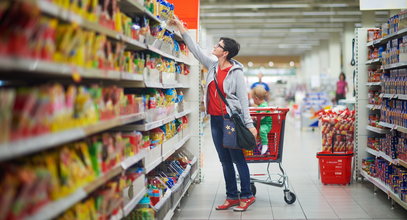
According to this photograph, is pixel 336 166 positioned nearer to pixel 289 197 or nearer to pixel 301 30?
pixel 289 197

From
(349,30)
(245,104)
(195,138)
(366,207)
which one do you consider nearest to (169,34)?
(245,104)

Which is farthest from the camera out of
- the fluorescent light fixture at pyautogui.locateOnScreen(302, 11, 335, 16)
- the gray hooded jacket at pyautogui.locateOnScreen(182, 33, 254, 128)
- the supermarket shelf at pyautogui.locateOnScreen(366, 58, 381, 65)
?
the fluorescent light fixture at pyautogui.locateOnScreen(302, 11, 335, 16)

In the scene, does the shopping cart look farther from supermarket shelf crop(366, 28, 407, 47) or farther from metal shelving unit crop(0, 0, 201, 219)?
supermarket shelf crop(366, 28, 407, 47)

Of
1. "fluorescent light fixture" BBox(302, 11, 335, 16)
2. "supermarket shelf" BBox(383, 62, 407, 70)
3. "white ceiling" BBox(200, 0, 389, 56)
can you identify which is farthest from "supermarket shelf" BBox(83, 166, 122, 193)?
"fluorescent light fixture" BBox(302, 11, 335, 16)

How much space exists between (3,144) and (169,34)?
140 inches

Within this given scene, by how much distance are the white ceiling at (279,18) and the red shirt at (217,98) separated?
36.3 ft

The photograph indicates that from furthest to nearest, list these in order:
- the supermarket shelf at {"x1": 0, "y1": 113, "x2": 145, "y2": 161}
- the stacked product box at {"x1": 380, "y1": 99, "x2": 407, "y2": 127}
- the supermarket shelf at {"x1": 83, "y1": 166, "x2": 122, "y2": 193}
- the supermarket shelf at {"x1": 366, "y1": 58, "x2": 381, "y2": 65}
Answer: the supermarket shelf at {"x1": 366, "y1": 58, "x2": 381, "y2": 65}, the stacked product box at {"x1": 380, "y1": 99, "x2": 407, "y2": 127}, the supermarket shelf at {"x1": 83, "y1": 166, "x2": 122, "y2": 193}, the supermarket shelf at {"x1": 0, "y1": 113, "x2": 145, "y2": 161}

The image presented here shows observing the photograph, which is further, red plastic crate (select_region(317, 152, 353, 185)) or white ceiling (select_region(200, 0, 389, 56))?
white ceiling (select_region(200, 0, 389, 56))

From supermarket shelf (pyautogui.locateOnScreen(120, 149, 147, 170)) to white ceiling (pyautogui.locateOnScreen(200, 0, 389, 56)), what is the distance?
41.7ft

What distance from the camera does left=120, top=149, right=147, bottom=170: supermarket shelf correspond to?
121 inches

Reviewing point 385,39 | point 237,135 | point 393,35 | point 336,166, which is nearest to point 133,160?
point 237,135

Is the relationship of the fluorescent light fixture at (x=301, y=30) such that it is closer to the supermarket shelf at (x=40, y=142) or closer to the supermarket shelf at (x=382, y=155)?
the supermarket shelf at (x=382, y=155)

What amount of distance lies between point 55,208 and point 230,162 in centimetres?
331

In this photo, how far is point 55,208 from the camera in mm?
1981
